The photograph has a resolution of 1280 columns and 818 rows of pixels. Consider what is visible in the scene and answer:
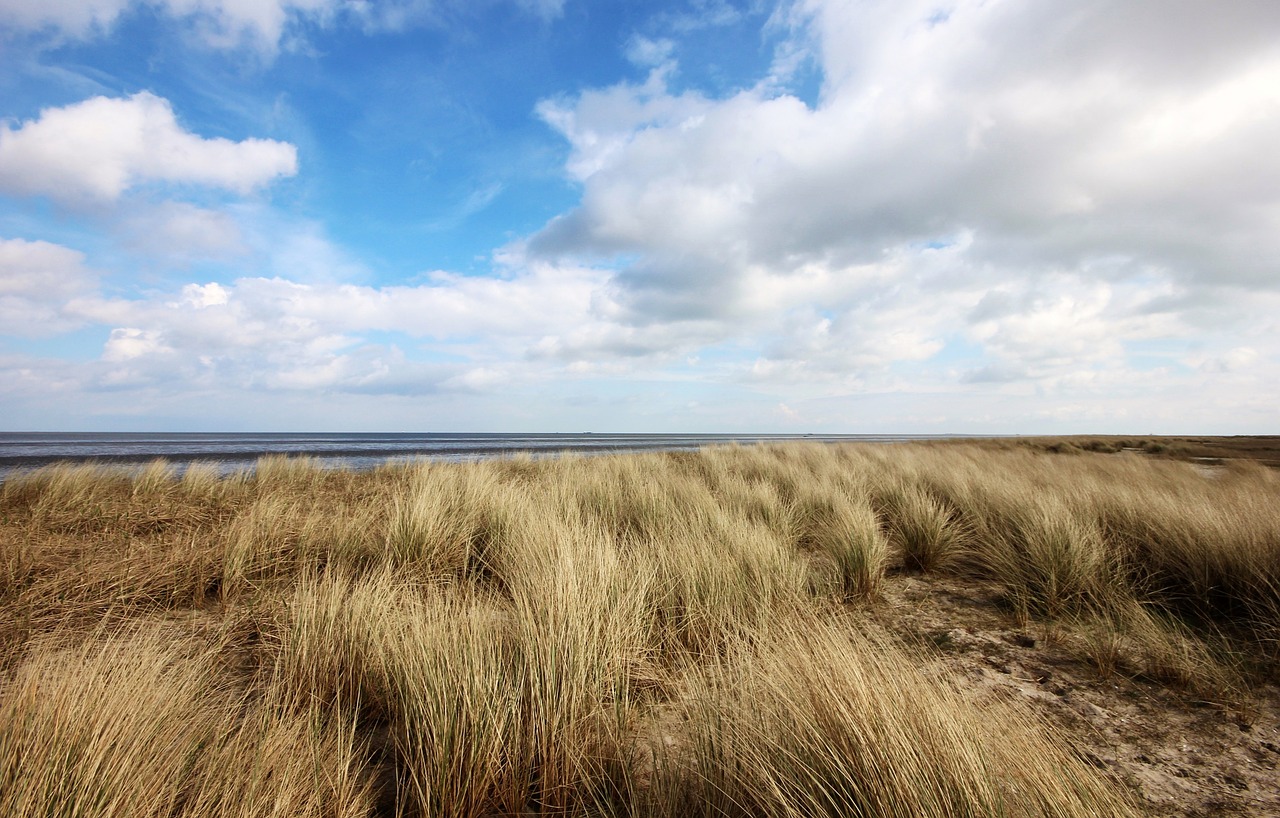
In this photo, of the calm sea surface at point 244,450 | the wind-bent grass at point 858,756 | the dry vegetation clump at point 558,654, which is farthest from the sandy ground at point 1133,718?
the calm sea surface at point 244,450

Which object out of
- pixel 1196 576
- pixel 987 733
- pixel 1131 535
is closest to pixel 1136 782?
pixel 987 733

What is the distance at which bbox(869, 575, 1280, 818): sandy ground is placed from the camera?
2027 mm

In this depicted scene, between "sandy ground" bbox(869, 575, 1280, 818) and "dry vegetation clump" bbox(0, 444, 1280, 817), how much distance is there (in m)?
0.16

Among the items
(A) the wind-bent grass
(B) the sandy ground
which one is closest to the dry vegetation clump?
(A) the wind-bent grass

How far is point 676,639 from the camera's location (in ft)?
10.7

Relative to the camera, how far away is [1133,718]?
8.29 feet

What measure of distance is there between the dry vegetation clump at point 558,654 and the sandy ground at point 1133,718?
16 cm

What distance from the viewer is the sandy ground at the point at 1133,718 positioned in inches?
79.8

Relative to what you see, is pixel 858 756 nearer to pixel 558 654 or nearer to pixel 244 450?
pixel 558 654

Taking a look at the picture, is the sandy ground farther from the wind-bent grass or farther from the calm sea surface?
the calm sea surface

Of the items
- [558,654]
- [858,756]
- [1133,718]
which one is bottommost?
[1133,718]

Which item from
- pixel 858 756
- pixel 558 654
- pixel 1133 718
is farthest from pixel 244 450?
pixel 1133 718

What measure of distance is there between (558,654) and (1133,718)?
2.89 meters

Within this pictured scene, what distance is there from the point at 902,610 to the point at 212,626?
508 centimetres
